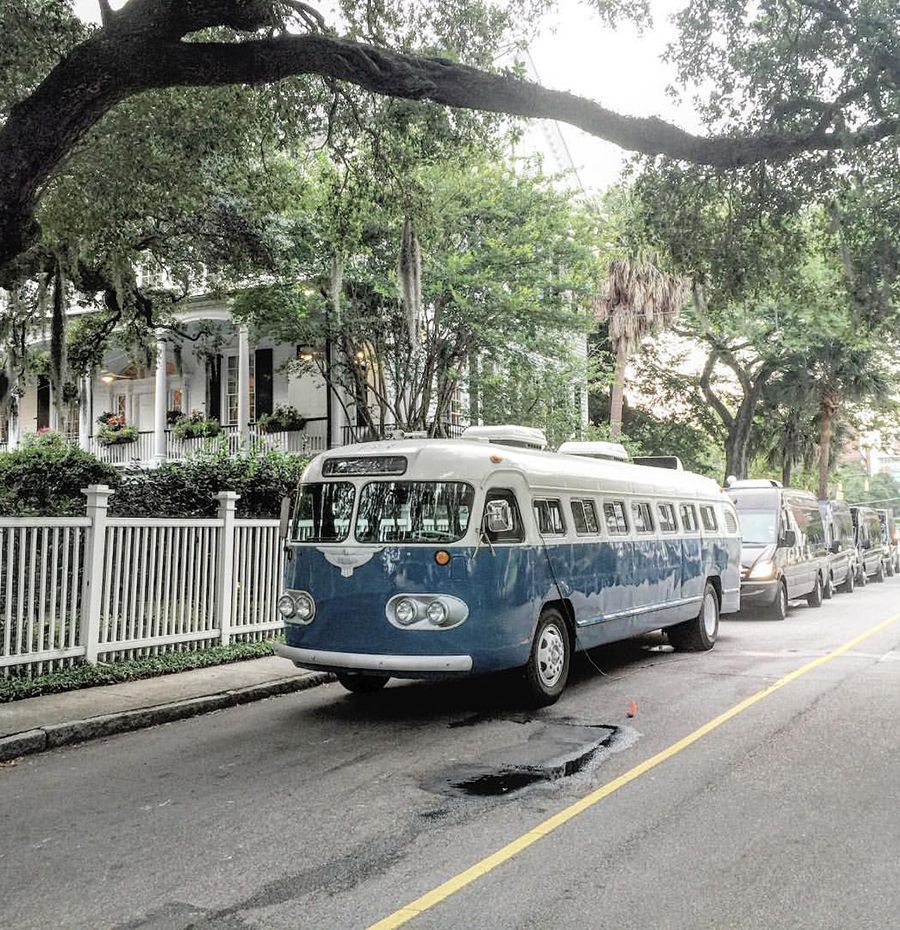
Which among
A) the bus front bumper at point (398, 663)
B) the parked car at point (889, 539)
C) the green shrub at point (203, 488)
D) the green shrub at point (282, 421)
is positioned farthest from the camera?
the parked car at point (889, 539)

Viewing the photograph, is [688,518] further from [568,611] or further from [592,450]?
[568,611]

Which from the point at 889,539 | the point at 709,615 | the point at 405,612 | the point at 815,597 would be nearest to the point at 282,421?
the point at 709,615

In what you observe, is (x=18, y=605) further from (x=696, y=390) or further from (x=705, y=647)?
(x=696, y=390)

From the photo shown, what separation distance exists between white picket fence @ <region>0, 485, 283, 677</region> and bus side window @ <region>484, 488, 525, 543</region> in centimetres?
430

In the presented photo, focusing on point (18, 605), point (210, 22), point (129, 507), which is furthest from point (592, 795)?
point (129, 507)

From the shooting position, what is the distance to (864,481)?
290 ft

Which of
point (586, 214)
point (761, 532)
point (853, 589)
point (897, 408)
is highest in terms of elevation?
point (586, 214)

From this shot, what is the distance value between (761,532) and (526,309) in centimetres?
685

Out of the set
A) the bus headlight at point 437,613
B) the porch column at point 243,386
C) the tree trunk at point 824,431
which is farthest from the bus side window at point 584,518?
the tree trunk at point 824,431

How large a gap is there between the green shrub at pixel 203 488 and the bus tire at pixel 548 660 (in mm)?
6306

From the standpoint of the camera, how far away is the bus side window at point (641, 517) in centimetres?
1131

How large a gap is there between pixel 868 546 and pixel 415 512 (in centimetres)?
2744

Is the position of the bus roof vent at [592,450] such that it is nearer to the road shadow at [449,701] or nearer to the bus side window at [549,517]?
the bus side window at [549,517]

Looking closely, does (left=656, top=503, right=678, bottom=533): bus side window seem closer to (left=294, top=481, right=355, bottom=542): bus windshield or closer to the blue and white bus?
the blue and white bus
